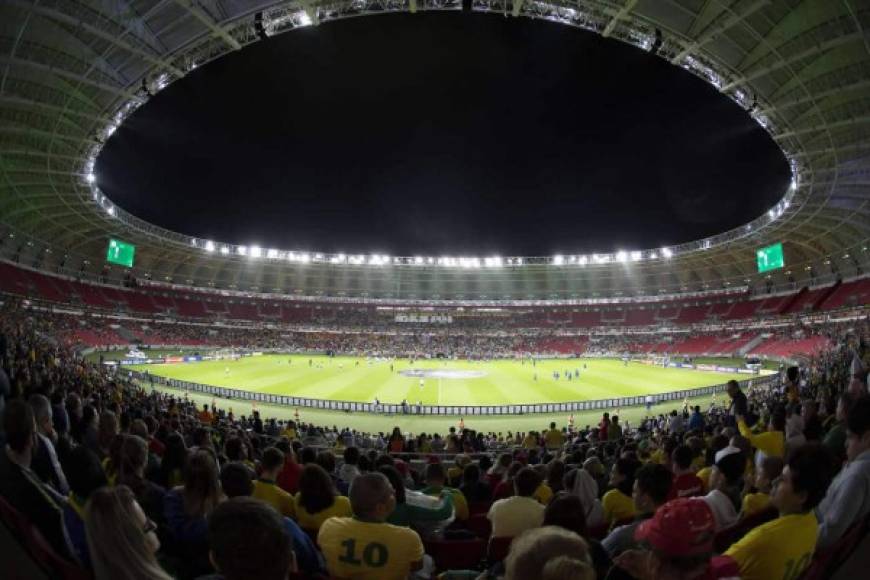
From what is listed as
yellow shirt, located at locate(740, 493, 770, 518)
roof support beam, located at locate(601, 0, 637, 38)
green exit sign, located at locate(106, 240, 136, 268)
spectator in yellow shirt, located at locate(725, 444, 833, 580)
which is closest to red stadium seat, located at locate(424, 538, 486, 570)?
spectator in yellow shirt, located at locate(725, 444, 833, 580)

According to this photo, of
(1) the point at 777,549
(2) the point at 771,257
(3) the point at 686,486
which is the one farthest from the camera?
(2) the point at 771,257

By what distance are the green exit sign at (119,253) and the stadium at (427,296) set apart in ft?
1.90

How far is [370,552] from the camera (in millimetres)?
3717

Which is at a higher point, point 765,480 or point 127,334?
point 127,334

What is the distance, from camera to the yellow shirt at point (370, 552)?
3717 millimetres

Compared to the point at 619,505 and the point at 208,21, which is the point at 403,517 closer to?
the point at 619,505

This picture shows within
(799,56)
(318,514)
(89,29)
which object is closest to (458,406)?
(799,56)

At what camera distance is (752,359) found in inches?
2143

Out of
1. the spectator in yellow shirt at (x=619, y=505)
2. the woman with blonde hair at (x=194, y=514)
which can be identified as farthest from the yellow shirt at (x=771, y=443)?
the woman with blonde hair at (x=194, y=514)

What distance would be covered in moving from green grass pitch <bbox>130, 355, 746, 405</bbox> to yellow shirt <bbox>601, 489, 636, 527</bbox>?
30846 mm

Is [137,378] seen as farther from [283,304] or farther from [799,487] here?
[283,304]

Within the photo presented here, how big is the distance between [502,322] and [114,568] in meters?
98.3

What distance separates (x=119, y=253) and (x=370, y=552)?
6771 centimetres

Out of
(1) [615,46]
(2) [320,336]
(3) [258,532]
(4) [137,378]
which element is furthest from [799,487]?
(2) [320,336]
